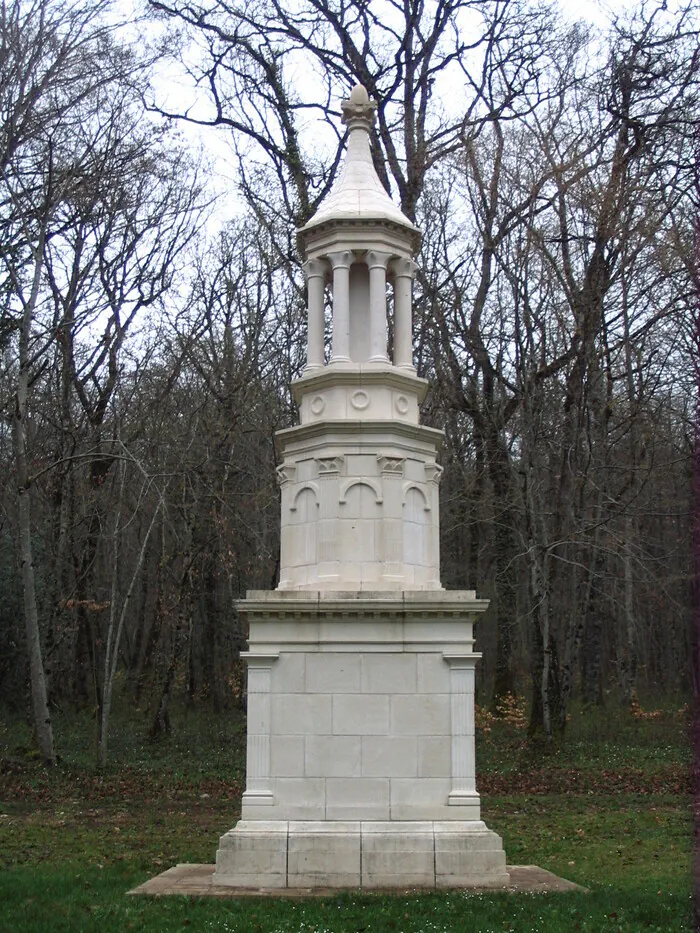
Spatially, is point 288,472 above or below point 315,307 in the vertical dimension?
below

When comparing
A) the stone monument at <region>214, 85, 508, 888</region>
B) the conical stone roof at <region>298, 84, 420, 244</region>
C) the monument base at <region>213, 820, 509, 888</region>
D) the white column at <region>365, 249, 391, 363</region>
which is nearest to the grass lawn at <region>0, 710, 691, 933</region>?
the monument base at <region>213, 820, 509, 888</region>

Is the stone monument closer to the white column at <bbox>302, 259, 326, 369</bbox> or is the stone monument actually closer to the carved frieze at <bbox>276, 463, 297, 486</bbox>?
the carved frieze at <bbox>276, 463, 297, 486</bbox>

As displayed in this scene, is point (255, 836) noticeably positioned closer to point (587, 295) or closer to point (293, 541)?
point (293, 541)

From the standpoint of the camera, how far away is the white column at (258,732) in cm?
1031

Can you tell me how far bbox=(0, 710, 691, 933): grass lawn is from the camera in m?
8.45

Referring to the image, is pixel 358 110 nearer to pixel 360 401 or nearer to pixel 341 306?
pixel 341 306

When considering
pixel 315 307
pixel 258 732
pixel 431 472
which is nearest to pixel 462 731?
pixel 258 732

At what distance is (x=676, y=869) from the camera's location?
11266 mm

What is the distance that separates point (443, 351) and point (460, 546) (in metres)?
9.33

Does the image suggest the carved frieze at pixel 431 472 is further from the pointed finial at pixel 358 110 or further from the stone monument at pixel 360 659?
the pointed finial at pixel 358 110

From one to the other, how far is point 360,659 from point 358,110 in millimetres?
6808

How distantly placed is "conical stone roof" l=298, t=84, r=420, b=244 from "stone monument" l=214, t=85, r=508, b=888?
0.21 ft

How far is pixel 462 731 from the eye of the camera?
10.5 m

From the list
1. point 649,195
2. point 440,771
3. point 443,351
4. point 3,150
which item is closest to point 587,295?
point 649,195
